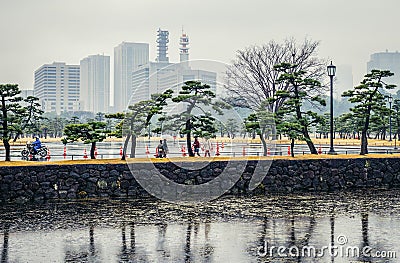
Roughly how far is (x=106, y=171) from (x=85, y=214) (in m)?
3.37

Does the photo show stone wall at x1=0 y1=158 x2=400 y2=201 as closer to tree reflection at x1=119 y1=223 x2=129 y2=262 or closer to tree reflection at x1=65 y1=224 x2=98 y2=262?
tree reflection at x1=119 y1=223 x2=129 y2=262

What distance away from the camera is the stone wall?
15.7 meters

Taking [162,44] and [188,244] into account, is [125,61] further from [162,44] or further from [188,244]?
[188,244]

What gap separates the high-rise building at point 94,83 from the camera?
15725cm

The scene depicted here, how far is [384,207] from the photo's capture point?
1421cm

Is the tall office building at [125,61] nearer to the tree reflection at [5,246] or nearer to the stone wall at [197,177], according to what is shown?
the stone wall at [197,177]

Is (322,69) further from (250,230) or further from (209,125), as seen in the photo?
(250,230)

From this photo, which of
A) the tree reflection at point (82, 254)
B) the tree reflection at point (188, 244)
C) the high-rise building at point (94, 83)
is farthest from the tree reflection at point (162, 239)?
the high-rise building at point (94, 83)

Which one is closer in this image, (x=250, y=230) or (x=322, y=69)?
(x=250, y=230)

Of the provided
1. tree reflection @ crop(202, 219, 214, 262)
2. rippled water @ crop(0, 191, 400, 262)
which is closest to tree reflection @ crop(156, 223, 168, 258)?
rippled water @ crop(0, 191, 400, 262)

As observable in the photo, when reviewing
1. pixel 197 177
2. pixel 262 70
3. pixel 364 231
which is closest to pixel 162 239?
pixel 364 231

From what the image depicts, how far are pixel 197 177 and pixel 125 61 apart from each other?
54041 millimetres


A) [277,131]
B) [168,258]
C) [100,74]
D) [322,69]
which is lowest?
[168,258]

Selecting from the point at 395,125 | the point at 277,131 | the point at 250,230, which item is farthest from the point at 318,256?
the point at 395,125
